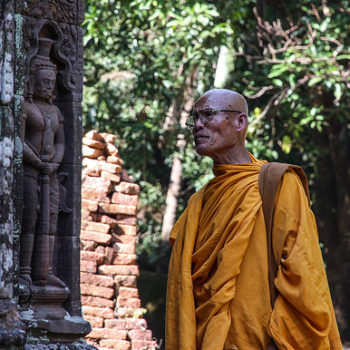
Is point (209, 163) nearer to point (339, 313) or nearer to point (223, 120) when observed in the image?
point (339, 313)

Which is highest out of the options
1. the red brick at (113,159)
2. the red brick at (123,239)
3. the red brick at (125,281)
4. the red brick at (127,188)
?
the red brick at (113,159)

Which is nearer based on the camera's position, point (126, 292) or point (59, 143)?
point (59, 143)

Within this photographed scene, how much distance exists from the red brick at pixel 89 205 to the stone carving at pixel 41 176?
9.63 ft

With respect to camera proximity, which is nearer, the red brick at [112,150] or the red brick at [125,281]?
the red brick at [125,281]

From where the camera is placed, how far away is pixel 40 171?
17.3 feet

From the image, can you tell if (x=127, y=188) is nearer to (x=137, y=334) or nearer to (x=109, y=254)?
(x=109, y=254)

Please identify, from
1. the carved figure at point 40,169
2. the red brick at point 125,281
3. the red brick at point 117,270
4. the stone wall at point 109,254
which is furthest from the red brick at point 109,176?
the carved figure at point 40,169

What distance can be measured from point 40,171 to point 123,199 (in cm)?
336

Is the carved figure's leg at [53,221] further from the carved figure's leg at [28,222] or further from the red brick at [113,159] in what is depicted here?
the red brick at [113,159]

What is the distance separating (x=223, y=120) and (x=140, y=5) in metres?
6.50

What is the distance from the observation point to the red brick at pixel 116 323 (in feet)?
26.6

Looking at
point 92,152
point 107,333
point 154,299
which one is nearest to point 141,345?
point 107,333

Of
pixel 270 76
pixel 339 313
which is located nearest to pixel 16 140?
pixel 270 76

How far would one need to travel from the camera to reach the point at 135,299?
8383 mm
